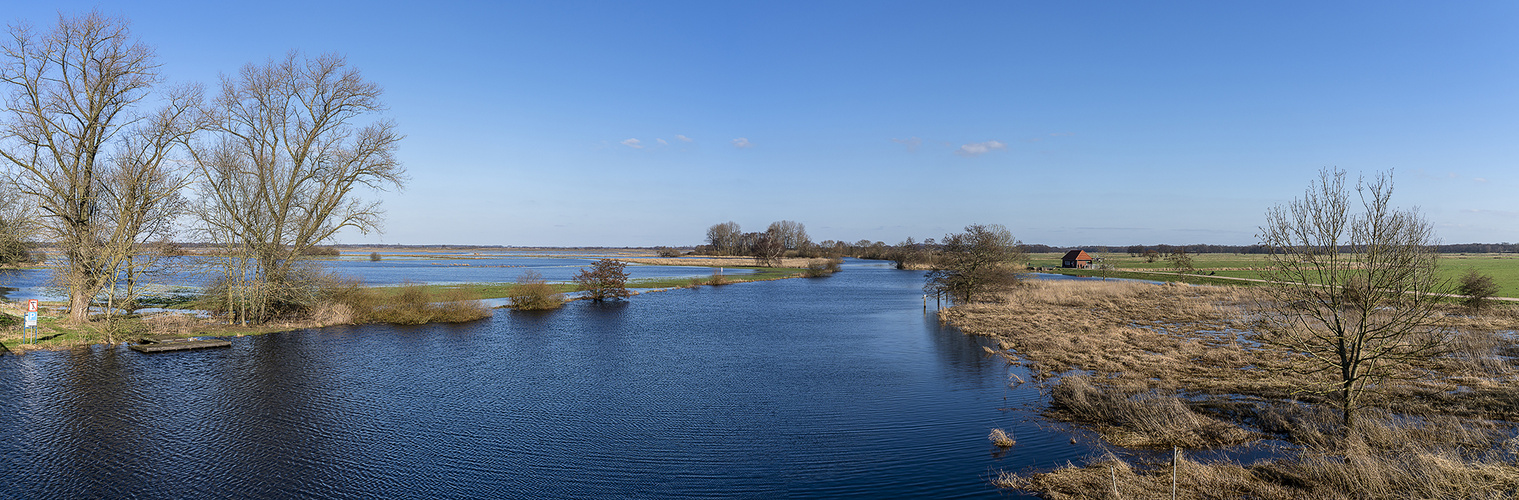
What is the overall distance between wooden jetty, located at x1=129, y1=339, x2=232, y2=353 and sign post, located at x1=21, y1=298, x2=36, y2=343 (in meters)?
2.74

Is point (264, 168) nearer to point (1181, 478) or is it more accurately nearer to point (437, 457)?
point (437, 457)

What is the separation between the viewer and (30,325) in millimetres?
20844

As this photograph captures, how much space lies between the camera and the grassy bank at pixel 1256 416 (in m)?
9.23

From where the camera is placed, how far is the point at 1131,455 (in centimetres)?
1152

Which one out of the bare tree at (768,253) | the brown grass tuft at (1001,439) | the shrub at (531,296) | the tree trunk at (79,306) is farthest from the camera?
the bare tree at (768,253)

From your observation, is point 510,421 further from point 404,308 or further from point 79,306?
point 79,306

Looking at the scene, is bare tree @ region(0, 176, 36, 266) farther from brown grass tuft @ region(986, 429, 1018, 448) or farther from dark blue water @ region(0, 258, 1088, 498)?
brown grass tuft @ region(986, 429, 1018, 448)

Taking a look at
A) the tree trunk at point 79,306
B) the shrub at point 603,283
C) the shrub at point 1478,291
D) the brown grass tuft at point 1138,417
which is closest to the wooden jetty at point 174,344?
the tree trunk at point 79,306

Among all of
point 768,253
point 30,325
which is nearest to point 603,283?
point 30,325

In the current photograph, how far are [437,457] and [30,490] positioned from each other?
18.5 ft

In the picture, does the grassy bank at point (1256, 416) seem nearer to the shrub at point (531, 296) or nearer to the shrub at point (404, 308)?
the shrub at point (531, 296)

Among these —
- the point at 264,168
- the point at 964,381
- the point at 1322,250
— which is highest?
the point at 264,168

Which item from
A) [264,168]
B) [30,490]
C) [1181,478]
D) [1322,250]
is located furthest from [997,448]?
[264,168]

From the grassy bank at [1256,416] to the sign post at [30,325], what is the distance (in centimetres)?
3023
